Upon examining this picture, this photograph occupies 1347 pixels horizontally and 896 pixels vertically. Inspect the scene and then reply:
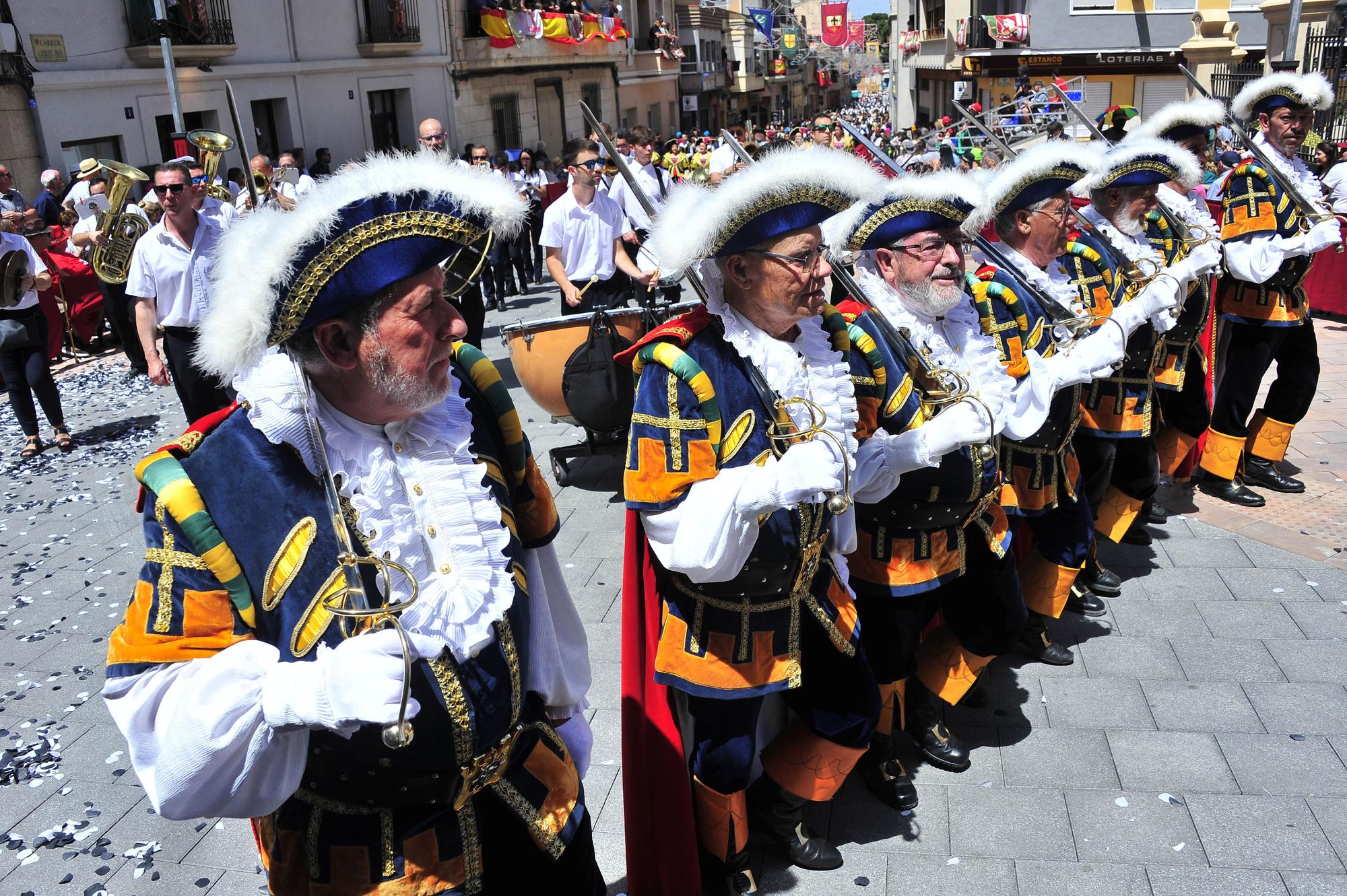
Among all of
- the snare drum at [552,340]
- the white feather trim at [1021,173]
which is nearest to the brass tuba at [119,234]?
the snare drum at [552,340]

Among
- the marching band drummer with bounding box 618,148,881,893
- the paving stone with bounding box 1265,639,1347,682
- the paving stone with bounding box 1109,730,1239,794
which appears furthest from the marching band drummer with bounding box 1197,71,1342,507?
the marching band drummer with bounding box 618,148,881,893

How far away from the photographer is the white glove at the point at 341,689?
1.70 meters

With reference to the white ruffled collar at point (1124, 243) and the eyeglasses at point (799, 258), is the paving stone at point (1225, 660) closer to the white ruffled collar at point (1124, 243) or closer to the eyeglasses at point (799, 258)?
the white ruffled collar at point (1124, 243)

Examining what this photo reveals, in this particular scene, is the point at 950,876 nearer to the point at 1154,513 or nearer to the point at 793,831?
the point at 793,831

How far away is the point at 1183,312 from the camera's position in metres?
5.38

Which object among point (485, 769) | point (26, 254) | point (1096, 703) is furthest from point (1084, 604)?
point (26, 254)

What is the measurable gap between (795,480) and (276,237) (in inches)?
49.4

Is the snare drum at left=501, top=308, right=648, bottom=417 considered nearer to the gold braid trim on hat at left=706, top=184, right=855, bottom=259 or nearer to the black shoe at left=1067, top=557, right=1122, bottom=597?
the black shoe at left=1067, top=557, right=1122, bottom=597

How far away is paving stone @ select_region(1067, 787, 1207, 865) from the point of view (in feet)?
10.8

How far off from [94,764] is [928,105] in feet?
154

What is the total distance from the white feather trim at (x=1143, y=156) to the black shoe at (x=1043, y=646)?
6.38 feet

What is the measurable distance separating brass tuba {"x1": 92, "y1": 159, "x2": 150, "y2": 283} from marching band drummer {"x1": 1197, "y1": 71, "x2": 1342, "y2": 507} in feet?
24.3

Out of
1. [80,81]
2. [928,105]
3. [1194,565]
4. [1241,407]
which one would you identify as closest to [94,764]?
[1194,565]

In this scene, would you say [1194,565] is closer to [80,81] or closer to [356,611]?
[356,611]
